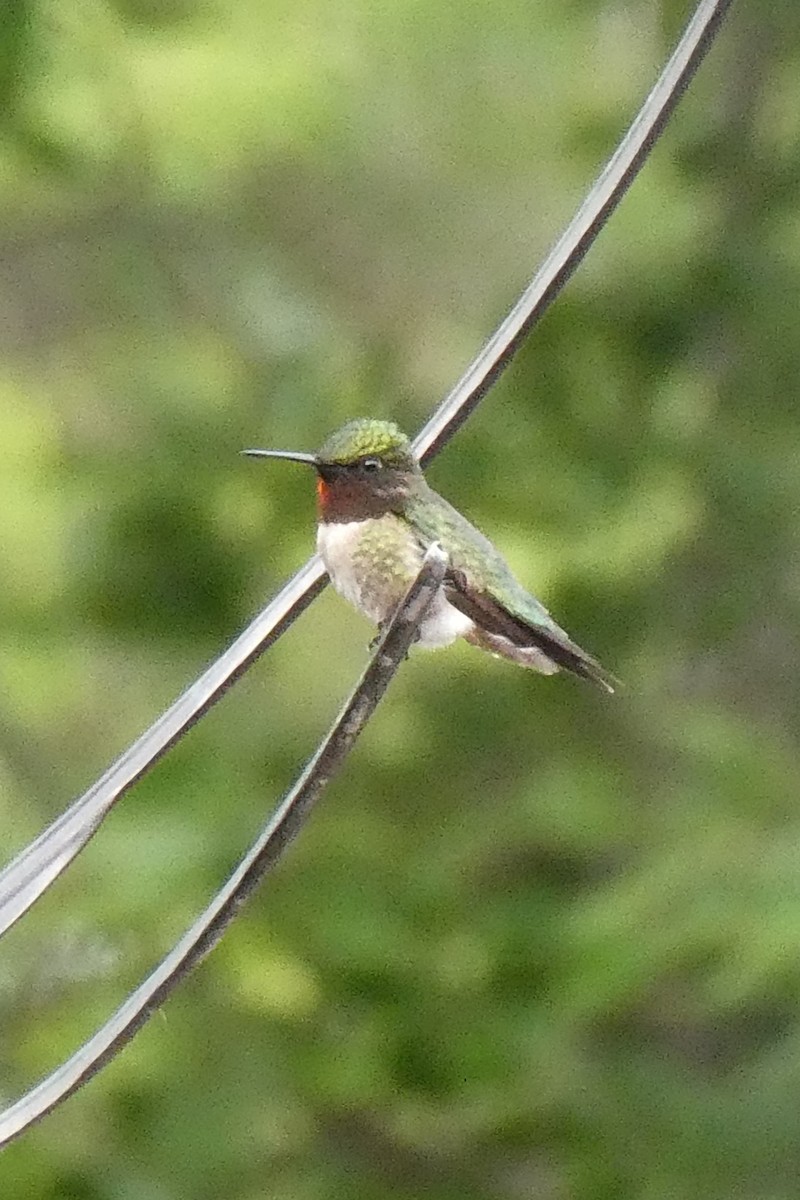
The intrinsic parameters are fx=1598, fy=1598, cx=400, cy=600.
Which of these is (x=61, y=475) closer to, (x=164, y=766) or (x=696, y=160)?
(x=164, y=766)

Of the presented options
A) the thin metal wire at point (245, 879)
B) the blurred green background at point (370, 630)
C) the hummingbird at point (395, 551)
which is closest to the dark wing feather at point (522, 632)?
the hummingbird at point (395, 551)

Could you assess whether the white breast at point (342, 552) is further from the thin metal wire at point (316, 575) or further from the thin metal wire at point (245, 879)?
the thin metal wire at point (245, 879)

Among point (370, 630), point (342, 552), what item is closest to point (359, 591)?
point (342, 552)

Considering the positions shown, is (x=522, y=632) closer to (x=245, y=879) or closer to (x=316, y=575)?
(x=316, y=575)

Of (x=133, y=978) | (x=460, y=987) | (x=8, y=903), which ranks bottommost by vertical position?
(x=460, y=987)

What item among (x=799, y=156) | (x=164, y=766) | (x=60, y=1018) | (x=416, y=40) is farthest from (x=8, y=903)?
(x=799, y=156)
